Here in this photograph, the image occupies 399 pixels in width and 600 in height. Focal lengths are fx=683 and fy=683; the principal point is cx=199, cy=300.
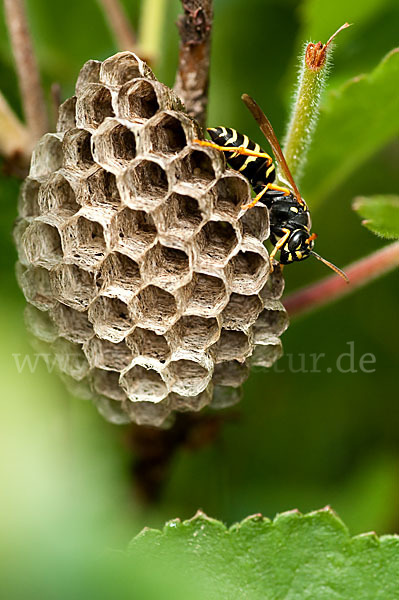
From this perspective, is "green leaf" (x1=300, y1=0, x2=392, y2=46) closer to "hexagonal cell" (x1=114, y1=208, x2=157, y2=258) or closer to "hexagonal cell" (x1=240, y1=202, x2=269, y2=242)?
"hexagonal cell" (x1=240, y1=202, x2=269, y2=242)

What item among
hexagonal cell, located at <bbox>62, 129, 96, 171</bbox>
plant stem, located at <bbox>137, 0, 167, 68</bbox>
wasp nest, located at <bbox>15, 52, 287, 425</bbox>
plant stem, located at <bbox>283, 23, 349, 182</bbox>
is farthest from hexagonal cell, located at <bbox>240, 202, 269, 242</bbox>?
plant stem, located at <bbox>137, 0, 167, 68</bbox>

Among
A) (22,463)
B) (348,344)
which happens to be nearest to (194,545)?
(22,463)

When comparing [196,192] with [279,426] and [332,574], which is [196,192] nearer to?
[332,574]

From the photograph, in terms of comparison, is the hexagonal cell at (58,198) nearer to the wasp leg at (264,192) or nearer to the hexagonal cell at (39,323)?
the hexagonal cell at (39,323)

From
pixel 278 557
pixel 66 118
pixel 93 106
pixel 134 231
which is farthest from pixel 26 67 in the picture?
pixel 278 557

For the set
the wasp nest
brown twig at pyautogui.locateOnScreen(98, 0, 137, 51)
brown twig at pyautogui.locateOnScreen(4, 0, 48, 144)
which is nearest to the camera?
the wasp nest

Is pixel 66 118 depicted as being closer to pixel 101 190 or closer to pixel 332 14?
pixel 101 190

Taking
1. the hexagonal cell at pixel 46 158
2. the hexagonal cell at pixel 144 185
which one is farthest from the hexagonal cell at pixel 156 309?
the hexagonal cell at pixel 46 158
